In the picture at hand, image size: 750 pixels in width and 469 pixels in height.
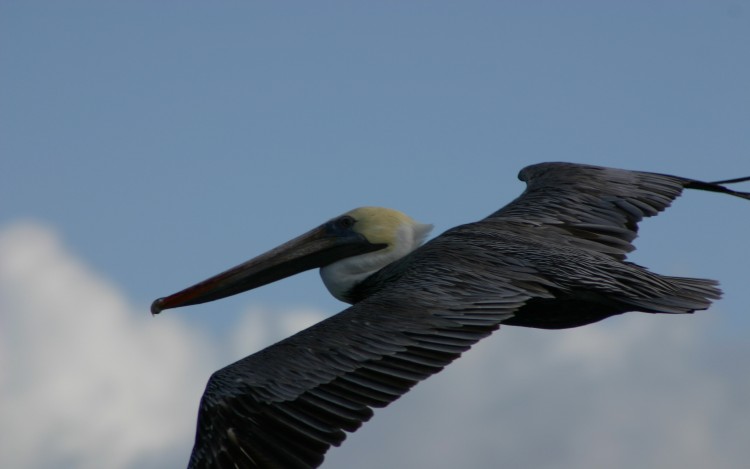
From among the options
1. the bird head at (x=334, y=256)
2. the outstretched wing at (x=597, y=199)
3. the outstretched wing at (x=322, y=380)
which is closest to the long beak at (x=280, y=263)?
the bird head at (x=334, y=256)

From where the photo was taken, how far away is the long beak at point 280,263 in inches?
436

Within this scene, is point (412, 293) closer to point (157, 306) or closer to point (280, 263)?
point (280, 263)

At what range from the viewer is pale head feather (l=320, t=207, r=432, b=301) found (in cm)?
1110

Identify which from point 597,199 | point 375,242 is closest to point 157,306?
point 375,242

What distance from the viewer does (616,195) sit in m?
11.7

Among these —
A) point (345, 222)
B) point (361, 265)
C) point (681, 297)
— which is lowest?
point (681, 297)

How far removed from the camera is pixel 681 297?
9711mm

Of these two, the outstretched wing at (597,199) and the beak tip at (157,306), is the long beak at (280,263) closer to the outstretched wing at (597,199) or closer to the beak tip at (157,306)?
the beak tip at (157,306)

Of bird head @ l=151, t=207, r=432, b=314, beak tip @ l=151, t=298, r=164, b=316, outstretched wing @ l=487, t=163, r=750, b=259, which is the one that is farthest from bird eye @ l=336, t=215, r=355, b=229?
beak tip @ l=151, t=298, r=164, b=316

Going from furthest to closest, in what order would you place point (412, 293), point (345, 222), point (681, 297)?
point (345, 222)
point (681, 297)
point (412, 293)

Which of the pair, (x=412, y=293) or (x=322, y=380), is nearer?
(x=322, y=380)

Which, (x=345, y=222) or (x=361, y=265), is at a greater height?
(x=345, y=222)

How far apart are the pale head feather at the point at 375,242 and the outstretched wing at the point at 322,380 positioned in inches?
88.4

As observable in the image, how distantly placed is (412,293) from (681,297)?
6.43ft
